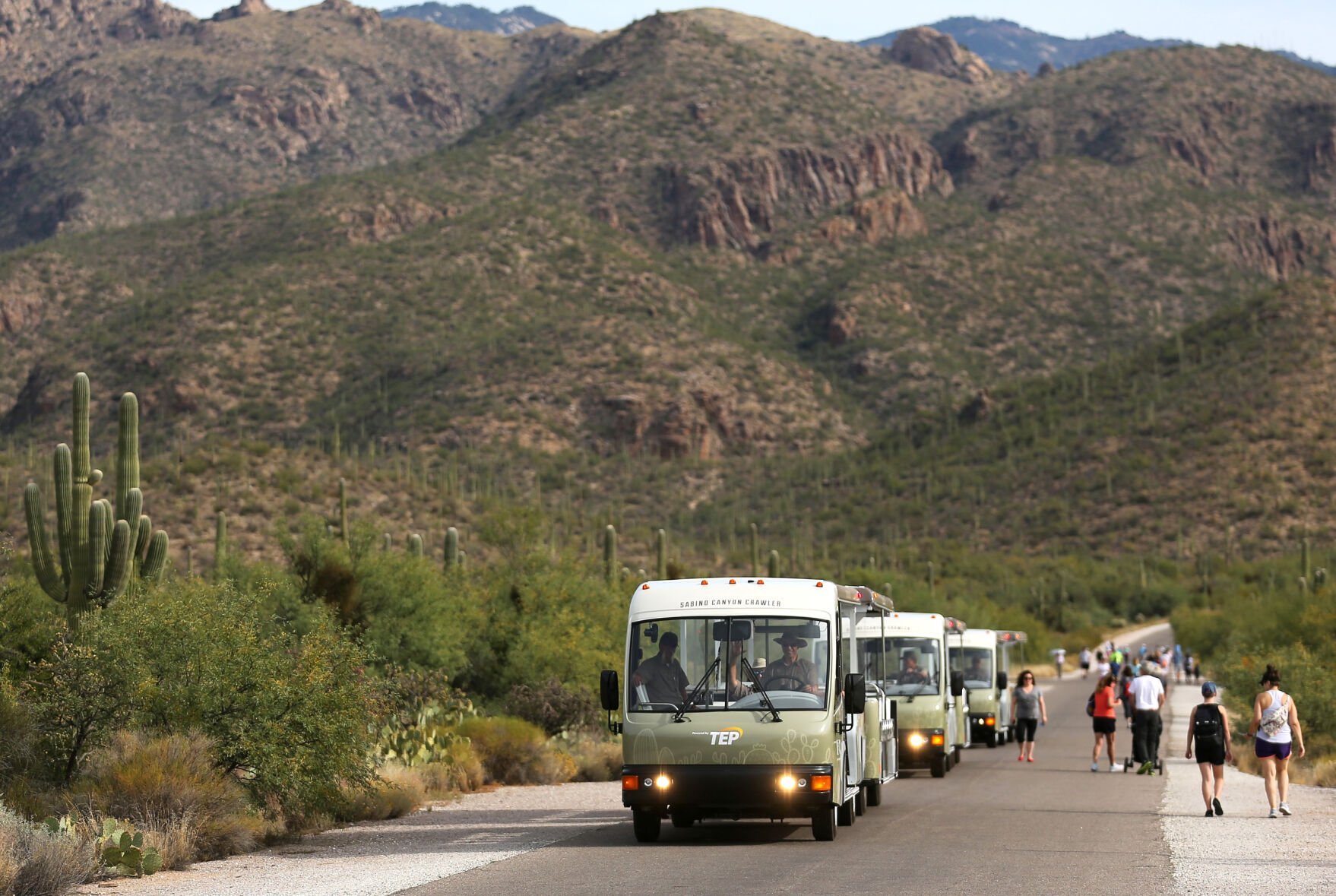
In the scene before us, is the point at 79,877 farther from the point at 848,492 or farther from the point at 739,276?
the point at 739,276

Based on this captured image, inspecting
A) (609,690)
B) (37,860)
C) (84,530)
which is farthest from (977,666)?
(37,860)

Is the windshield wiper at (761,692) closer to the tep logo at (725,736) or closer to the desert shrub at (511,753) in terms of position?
the tep logo at (725,736)

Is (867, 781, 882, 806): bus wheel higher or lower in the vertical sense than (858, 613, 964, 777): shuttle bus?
lower

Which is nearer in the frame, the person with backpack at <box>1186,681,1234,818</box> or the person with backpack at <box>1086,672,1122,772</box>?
the person with backpack at <box>1186,681,1234,818</box>

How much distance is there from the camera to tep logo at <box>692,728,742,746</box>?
17031mm

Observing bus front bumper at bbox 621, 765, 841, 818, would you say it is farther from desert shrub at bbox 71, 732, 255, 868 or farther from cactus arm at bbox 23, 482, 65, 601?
cactus arm at bbox 23, 482, 65, 601

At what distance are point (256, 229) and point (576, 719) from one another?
9097cm

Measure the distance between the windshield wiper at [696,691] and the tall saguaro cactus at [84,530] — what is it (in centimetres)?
714

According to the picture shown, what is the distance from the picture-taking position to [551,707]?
1157 inches

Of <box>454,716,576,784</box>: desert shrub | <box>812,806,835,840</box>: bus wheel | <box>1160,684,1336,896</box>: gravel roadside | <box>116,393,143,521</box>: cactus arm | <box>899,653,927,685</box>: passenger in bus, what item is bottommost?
<box>1160,684,1336,896</box>: gravel roadside

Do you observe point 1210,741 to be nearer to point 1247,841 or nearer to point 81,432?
point 1247,841

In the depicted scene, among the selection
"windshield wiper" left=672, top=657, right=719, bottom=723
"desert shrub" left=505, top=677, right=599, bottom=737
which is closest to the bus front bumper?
"windshield wiper" left=672, top=657, right=719, bottom=723

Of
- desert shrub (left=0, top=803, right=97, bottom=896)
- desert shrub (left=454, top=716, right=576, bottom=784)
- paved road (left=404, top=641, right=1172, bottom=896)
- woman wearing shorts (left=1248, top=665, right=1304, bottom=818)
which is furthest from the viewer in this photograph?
desert shrub (left=454, top=716, right=576, bottom=784)

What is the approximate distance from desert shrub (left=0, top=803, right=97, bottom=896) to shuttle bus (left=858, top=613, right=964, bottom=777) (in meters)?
15.4
